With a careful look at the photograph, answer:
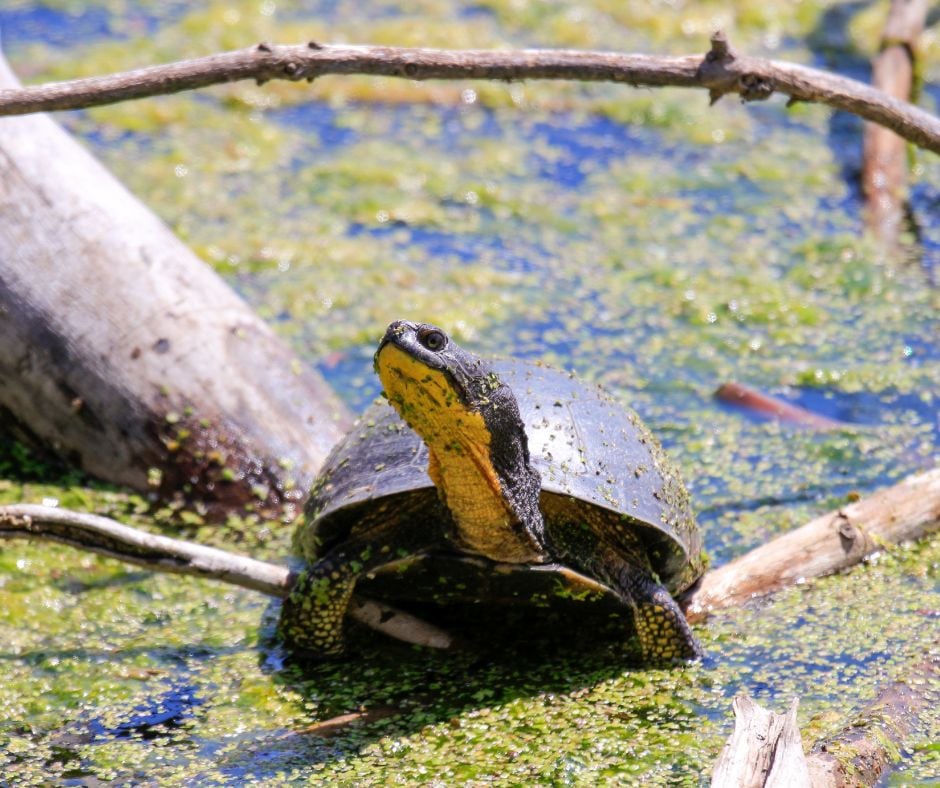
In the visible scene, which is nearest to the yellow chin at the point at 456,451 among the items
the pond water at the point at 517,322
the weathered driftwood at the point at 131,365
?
the pond water at the point at 517,322

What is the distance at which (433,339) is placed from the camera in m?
3.06

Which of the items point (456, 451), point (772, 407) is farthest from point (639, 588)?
point (772, 407)

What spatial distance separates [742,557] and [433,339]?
1.40 m

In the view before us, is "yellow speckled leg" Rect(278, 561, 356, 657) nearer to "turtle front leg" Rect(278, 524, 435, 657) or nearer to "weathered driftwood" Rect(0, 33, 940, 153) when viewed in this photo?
"turtle front leg" Rect(278, 524, 435, 657)

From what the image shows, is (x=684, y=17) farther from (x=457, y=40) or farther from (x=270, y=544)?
(x=270, y=544)

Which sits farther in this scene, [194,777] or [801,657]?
A: [801,657]

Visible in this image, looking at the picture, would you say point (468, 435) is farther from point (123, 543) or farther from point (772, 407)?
point (772, 407)

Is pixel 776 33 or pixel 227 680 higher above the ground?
pixel 776 33

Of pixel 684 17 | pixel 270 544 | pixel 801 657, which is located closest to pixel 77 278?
pixel 270 544

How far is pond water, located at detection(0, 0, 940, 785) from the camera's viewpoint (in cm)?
333

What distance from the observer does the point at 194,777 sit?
314 cm

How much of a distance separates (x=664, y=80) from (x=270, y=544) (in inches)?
76.7

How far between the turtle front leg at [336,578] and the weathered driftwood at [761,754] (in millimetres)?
1008

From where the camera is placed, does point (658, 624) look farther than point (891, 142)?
No
